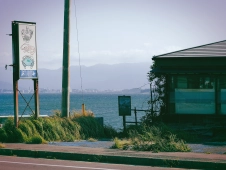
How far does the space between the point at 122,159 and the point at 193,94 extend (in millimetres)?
8818

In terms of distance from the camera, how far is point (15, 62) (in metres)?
19.3

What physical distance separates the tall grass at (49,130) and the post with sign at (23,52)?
2.22ft

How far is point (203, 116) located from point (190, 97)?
1.07 meters

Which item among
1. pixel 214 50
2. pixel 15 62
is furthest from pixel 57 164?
pixel 214 50

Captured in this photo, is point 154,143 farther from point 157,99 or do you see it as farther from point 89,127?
point 157,99

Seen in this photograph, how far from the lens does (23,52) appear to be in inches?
762

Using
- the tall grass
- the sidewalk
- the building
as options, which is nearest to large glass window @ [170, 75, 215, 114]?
the building

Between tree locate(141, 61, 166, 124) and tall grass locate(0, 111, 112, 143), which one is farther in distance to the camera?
tree locate(141, 61, 166, 124)

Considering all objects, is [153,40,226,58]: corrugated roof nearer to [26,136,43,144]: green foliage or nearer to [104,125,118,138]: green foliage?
[104,125,118,138]: green foliage

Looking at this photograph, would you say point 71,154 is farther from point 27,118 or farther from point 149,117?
point 149,117

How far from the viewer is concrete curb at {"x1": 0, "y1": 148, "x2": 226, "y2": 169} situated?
1295cm

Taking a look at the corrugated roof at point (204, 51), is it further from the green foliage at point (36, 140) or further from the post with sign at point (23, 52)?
the green foliage at point (36, 140)

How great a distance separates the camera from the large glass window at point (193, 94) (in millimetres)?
21630

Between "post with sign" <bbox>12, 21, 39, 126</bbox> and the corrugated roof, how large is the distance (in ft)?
19.8
